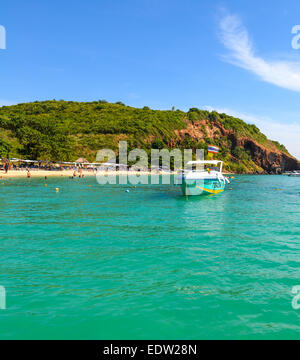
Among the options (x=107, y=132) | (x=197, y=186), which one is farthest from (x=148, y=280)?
A: (x=107, y=132)

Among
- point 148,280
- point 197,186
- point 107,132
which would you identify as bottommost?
point 148,280

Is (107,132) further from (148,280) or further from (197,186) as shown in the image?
(148,280)

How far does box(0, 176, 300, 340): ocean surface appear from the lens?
7027 mm

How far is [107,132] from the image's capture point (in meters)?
144

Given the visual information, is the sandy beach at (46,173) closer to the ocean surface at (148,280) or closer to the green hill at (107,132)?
the green hill at (107,132)

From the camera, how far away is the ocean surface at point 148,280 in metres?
7.03

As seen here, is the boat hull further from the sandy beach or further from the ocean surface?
the sandy beach

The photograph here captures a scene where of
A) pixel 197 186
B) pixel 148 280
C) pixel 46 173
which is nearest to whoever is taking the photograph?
pixel 148 280

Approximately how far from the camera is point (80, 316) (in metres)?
7.42

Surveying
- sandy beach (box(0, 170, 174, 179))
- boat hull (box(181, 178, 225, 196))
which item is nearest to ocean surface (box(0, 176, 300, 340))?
boat hull (box(181, 178, 225, 196))

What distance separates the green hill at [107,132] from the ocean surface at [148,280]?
72.5m

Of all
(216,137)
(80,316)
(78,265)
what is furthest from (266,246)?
(216,137)

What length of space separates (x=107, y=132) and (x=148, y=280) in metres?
138
